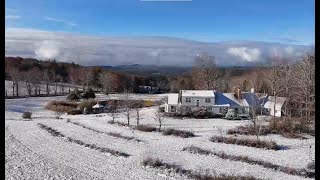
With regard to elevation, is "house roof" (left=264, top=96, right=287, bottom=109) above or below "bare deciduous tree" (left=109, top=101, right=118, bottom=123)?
above

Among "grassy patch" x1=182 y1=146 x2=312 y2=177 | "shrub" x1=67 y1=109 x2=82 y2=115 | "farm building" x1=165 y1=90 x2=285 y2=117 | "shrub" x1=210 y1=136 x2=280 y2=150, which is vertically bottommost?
"grassy patch" x1=182 y1=146 x2=312 y2=177

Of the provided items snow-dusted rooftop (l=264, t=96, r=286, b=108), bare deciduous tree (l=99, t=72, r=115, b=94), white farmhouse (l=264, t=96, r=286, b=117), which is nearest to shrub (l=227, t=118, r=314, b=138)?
white farmhouse (l=264, t=96, r=286, b=117)

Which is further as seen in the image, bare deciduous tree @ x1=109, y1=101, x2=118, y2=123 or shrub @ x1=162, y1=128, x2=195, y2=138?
bare deciduous tree @ x1=109, y1=101, x2=118, y2=123

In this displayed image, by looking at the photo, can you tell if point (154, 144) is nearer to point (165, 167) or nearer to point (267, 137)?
point (165, 167)

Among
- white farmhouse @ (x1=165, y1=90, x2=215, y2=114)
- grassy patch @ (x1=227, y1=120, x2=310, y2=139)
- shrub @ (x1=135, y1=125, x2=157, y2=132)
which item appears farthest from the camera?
white farmhouse @ (x1=165, y1=90, x2=215, y2=114)

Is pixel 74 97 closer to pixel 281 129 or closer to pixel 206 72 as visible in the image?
pixel 206 72

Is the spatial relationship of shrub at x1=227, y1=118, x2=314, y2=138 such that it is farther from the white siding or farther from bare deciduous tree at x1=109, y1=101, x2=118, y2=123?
bare deciduous tree at x1=109, y1=101, x2=118, y2=123

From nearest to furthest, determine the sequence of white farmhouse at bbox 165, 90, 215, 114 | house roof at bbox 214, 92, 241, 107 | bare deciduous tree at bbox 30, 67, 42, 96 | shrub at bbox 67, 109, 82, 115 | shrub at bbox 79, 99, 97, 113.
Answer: white farmhouse at bbox 165, 90, 215, 114
house roof at bbox 214, 92, 241, 107
shrub at bbox 67, 109, 82, 115
shrub at bbox 79, 99, 97, 113
bare deciduous tree at bbox 30, 67, 42, 96
